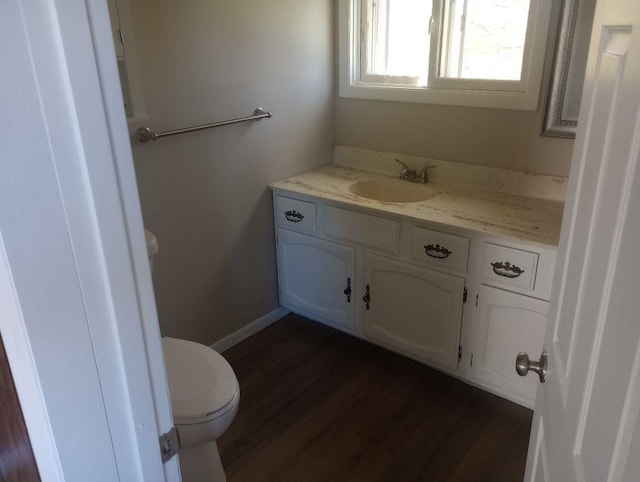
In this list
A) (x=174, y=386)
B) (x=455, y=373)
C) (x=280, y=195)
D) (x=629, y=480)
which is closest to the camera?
(x=629, y=480)

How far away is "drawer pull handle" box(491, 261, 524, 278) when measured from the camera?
6.21 feet

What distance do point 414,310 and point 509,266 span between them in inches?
19.2

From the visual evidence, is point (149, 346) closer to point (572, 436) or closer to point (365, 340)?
point (572, 436)

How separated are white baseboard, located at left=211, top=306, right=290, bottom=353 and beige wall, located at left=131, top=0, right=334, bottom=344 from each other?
0.03 meters

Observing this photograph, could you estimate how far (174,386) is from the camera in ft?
5.37

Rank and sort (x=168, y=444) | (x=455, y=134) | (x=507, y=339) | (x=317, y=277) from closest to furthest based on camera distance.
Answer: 1. (x=168, y=444)
2. (x=507, y=339)
3. (x=455, y=134)
4. (x=317, y=277)

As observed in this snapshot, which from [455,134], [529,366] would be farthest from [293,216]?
[529,366]

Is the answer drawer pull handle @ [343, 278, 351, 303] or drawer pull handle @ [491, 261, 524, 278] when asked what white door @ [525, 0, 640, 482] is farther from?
drawer pull handle @ [343, 278, 351, 303]

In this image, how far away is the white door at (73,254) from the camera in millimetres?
548

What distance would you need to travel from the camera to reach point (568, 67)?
6.65 feet

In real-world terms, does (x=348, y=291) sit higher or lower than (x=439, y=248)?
lower

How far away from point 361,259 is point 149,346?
5.42 feet

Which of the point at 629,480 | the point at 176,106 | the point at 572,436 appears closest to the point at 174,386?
the point at 176,106

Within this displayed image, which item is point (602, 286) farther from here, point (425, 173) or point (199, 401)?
point (425, 173)
